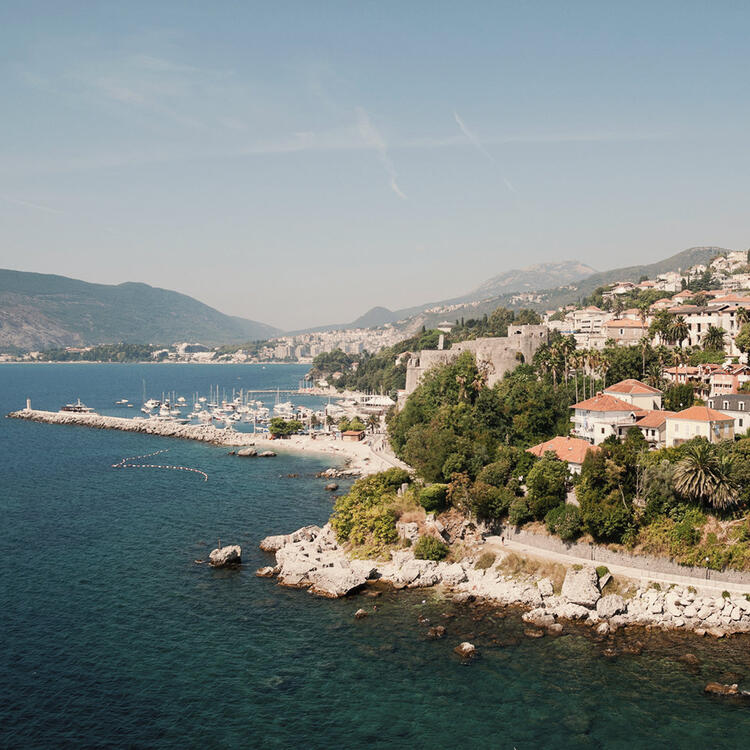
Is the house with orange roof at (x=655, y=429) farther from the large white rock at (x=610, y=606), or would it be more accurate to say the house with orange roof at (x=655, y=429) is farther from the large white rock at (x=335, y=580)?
the large white rock at (x=335, y=580)

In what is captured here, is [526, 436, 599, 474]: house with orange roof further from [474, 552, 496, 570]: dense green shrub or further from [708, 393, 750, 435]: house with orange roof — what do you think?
[708, 393, 750, 435]: house with orange roof

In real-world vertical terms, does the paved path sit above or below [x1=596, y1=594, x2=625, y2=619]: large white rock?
above

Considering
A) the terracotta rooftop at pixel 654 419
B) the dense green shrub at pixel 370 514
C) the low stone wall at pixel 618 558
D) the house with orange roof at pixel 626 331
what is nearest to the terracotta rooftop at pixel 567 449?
the terracotta rooftop at pixel 654 419

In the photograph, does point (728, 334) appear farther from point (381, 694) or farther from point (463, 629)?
point (381, 694)

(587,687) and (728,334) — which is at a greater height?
(728,334)

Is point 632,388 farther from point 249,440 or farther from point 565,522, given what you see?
point 249,440

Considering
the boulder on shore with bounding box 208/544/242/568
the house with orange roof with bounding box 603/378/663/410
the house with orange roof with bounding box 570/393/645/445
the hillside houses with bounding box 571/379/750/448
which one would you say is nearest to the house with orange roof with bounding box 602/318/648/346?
the hillside houses with bounding box 571/379/750/448

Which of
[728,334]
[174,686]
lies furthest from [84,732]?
[728,334]
